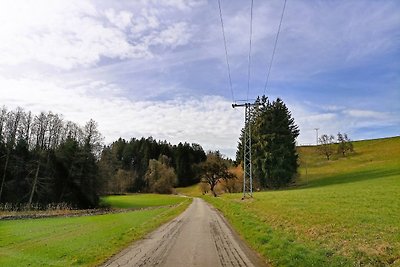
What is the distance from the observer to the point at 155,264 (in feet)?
37.7

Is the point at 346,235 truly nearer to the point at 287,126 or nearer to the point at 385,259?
the point at 385,259

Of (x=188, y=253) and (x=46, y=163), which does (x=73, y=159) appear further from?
(x=188, y=253)

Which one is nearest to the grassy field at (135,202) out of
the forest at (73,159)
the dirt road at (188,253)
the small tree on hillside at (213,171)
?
the forest at (73,159)

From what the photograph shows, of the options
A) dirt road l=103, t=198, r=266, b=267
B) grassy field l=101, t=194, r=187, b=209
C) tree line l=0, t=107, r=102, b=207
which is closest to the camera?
dirt road l=103, t=198, r=266, b=267

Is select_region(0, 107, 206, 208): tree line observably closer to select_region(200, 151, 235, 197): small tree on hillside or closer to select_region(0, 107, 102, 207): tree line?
select_region(0, 107, 102, 207): tree line

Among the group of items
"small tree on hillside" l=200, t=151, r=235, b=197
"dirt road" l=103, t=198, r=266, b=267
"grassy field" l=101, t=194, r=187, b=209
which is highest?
"small tree on hillside" l=200, t=151, r=235, b=197

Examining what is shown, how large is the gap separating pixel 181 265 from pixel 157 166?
118550 mm

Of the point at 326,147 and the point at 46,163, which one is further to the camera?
the point at 326,147

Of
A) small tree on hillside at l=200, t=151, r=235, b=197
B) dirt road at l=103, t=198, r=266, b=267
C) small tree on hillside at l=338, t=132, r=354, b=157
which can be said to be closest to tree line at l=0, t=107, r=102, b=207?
small tree on hillside at l=200, t=151, r=235, b=197

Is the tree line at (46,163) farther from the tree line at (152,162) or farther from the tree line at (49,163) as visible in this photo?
the tree line at (152,162)

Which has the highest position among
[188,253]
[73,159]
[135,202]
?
[73,159]

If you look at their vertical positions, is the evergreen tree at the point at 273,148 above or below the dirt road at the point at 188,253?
above

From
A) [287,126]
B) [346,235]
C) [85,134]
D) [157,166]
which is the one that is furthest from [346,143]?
[346,235]

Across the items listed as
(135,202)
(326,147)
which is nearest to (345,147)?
(326,147)
